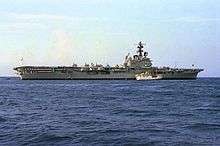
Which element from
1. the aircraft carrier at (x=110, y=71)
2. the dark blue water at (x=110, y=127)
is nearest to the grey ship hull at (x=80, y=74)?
the aircraft carrier at (x=110, y=71)

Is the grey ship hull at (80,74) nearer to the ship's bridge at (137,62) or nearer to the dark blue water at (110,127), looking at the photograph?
the ship's bridge at (137,62)

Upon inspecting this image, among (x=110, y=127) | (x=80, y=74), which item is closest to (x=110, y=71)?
(x=80, y=74)

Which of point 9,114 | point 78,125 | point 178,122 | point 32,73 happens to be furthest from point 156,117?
point 32,73

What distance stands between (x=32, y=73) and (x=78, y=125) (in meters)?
109

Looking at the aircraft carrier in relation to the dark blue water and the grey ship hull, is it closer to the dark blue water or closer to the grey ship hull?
the grey ship hull

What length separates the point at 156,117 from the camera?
1497 inches

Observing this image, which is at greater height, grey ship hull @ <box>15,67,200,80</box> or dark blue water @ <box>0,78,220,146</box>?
grey ship hull @ <box>15,67,200,80</box>

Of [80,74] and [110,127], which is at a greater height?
[80,74]

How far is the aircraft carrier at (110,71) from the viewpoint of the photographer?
460 feet

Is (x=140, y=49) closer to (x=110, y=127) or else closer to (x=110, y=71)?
(x=110, y=71)

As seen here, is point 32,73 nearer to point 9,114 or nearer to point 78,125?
point 9,114

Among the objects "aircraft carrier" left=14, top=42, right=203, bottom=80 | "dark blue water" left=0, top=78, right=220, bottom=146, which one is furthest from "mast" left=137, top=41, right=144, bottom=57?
"dark blue water" left=0, top=78, right=220, bottom=146

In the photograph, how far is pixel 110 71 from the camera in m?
146

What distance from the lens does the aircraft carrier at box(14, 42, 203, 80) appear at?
140m
